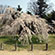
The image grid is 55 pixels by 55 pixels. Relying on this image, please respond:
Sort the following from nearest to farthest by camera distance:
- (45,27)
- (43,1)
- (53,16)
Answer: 1. (45,27)
2. (53,16)
3. (43,1)

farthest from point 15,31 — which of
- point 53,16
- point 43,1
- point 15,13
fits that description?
point 43,1

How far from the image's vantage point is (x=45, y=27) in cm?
1612

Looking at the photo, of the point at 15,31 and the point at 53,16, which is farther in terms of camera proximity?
the point at 53,16

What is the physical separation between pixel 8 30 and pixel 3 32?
0.64m

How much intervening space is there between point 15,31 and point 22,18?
1.34 m

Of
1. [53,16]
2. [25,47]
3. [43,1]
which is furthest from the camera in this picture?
[43,1]

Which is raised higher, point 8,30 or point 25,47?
point 8,30

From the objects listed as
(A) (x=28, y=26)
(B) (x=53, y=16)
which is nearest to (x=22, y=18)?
(A) (x=28, y=26)

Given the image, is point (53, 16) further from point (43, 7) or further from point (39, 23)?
point (39, 23)

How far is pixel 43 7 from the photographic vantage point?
42.6m

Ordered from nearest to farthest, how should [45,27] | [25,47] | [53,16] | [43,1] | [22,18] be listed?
[22,18]
[45,27]
[25,47]
[53,16]
[43,1]

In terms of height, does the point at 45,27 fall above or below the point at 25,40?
above

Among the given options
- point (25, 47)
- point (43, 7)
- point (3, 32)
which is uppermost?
point (43, 7)

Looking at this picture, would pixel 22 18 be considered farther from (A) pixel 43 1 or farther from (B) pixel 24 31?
(A) pixel 43 1
